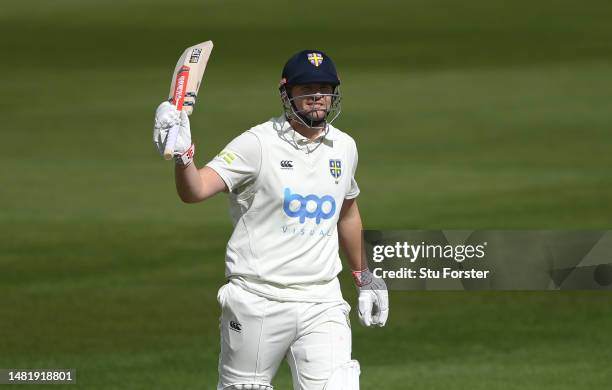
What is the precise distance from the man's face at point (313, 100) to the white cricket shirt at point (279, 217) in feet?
0.52

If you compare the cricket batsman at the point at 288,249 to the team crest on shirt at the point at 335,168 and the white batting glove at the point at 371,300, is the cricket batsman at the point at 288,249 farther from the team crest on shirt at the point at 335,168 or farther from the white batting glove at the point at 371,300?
the white batting glove at the point at 371,300

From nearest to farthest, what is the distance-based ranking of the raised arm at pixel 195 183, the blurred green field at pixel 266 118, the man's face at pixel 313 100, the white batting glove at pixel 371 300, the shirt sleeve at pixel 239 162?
the raised arm at pixel 195 183 < the shirt sleeve at pixel 239 162 < the man's face at pixel 313 100 < the white batting glove at pixel 371 300 < the blurred green field at pixel 266 118

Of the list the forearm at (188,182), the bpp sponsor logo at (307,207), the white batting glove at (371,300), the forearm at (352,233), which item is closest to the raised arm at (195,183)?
the forearm at (188,182)

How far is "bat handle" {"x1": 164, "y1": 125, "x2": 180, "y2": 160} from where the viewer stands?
5.83 metres

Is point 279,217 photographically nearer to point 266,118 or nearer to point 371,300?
point 371,300

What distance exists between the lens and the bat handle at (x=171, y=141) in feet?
19.1

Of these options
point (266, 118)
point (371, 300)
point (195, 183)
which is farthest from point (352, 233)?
point (266, 118)

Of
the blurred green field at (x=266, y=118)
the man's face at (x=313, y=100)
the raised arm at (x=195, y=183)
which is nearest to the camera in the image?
the raised arm at (x=195, y=183)

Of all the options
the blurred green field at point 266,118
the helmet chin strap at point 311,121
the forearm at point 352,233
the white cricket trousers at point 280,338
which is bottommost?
the white cricket trousers at point 280,338

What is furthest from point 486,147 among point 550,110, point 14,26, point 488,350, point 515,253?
Result: point 14,26

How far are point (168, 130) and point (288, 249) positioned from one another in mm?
842

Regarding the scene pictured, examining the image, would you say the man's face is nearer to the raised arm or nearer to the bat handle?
the raised arm

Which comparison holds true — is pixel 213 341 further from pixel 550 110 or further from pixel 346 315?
pixel 550 110

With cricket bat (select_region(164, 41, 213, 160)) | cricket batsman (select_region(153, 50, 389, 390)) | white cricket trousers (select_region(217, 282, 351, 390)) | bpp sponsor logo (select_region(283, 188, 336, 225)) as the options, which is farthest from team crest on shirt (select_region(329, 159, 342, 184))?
cricket bat (select_region(164, 41, 213, 160))
